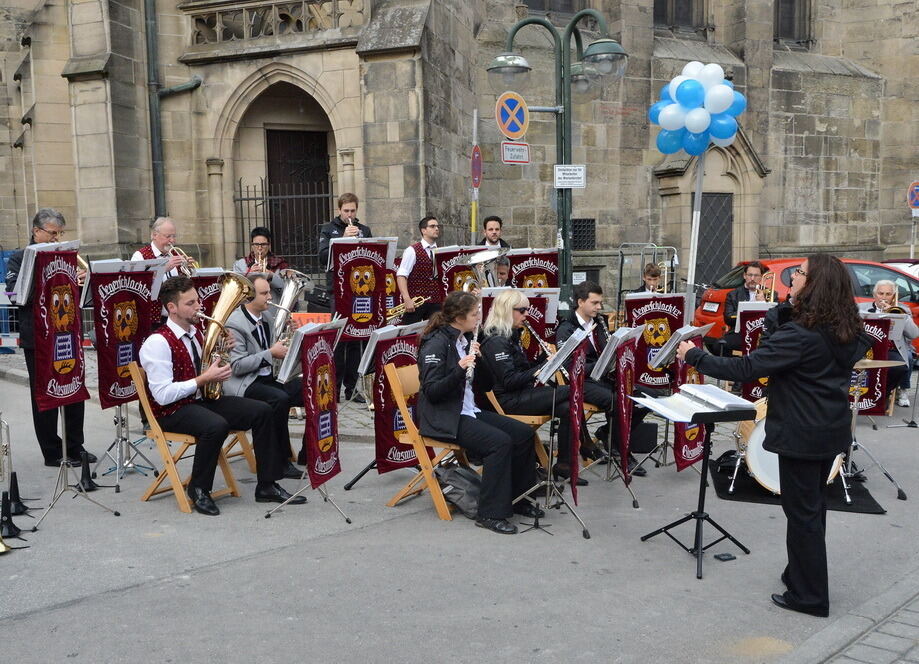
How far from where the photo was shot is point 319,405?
5859 millimetres

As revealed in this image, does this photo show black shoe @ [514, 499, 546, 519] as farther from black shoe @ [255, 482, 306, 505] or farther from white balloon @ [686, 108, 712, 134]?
white balloon @ [686, 108, 712, 134]

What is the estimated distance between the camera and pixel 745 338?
7699mm

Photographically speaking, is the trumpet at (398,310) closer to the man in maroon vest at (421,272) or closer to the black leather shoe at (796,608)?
the man in maroon vest at (421,272)

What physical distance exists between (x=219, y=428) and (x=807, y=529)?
12.2 feet

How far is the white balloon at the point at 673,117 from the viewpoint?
9602 millimetres

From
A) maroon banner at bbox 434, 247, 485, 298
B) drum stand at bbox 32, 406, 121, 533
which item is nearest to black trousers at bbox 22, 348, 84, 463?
drum stand at bbox 32, 406, 121, 533

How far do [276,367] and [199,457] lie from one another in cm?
295

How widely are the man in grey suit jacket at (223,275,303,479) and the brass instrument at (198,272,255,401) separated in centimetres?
17

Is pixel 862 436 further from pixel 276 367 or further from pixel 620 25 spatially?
pixel 620 25

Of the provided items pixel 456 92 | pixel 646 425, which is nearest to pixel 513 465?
pixel 646 425

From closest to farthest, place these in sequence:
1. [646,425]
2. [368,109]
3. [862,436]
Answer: [646,425]
[862,436]
[368,109]

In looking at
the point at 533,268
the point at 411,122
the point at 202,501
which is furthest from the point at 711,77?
the point at 202,501

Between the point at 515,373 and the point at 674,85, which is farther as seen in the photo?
the point at 674,85

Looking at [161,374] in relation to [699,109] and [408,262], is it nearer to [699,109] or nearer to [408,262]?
[408,262]
